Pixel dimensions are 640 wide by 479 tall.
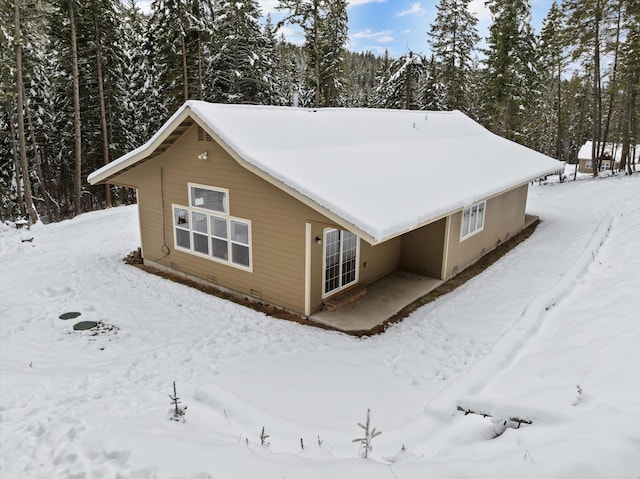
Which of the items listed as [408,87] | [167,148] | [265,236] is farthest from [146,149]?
[408,87]

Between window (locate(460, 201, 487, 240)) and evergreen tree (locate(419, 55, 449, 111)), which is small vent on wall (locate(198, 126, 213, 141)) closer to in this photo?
window (locate(460, 201, 487, 240))

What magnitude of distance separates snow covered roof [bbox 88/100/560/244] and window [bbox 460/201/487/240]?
75 centimetres

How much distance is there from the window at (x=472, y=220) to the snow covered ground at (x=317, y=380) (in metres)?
1.35

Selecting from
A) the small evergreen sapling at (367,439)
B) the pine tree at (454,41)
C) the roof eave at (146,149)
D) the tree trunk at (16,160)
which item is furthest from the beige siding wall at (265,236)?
the pine tree at (454,41)

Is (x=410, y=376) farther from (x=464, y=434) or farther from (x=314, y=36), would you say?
(x=314, y=36)

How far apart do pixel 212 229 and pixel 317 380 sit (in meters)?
5.38

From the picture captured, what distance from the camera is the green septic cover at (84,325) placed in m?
8.68

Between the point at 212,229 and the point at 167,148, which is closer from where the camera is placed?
the point at 212,229

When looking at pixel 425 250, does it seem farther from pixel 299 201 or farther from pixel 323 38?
pixel 323 38

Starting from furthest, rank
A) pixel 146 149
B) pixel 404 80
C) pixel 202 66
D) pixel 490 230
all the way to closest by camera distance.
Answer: pixel 404 80
pixel 202 66
pixel 490 230
pixel 146 149

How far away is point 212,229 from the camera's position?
35.1ft

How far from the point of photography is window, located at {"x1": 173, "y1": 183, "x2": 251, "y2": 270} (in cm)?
1013

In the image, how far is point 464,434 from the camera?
14.1ft

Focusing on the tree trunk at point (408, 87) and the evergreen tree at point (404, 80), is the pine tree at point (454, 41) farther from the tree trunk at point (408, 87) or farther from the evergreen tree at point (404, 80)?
the tree trunk at point (408, 87)
